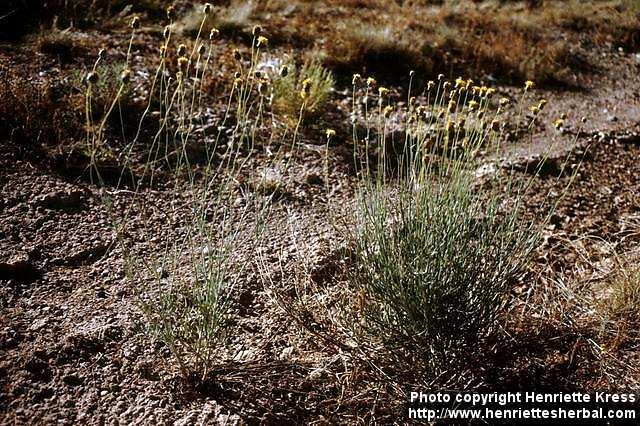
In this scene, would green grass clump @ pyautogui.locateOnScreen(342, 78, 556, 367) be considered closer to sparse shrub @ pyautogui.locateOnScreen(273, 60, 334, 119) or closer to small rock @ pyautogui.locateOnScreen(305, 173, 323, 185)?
small rock @ pyautogui.locateOnScreen(305, 173, 323, 185)

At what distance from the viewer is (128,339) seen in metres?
2.43

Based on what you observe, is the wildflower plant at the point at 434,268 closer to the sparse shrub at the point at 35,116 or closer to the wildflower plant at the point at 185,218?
the wildflower plant at the point at 185,218

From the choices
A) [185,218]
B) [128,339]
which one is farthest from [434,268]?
[185,218]

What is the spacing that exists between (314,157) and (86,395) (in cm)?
233

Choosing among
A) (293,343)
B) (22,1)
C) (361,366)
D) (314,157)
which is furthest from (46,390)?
(22,1)

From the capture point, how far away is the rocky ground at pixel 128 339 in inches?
86.0

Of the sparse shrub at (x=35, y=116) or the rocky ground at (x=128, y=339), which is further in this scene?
the sparse shrub at (x=35, y=116)

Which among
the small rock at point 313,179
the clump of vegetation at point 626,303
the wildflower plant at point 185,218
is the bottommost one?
the clump of vegetation at point 626,303

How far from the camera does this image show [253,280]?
Answer: 291 cm

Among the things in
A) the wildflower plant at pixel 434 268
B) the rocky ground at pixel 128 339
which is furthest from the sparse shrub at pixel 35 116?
the wildflower plant at pixel 434 268

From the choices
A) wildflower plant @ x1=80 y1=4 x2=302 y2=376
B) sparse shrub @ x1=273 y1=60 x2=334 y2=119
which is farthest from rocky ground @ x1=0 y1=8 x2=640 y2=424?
sparse shrub @ x1=273 y1=60 x2=334 y2=119

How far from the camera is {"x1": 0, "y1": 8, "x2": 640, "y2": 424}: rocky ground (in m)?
2.18

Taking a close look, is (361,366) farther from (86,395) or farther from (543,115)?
(543,115)

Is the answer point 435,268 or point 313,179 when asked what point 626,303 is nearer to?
point 435,268
